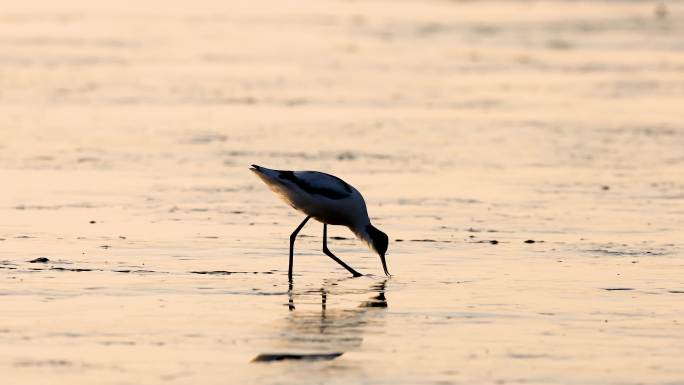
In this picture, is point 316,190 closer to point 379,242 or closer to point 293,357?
point 379,242

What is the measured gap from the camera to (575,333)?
1078cm

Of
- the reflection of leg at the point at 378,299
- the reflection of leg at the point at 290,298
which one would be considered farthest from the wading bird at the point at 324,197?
the reflection of leg at the point at 290,298

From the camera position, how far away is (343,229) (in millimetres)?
15914

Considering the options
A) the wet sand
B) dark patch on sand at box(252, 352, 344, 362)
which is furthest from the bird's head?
dark patch on sand at box(252, 352, 344, 362)

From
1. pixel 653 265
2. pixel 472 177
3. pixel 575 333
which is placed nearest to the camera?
pixel 575 333

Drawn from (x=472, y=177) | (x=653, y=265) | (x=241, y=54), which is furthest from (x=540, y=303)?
(x=241, y=54)

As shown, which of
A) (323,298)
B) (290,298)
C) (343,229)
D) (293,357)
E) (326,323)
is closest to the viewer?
(293,357)

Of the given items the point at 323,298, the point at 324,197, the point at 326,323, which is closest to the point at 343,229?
the point at 324,197

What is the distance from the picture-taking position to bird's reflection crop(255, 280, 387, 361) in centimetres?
1020

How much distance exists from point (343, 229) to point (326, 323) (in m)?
4.69

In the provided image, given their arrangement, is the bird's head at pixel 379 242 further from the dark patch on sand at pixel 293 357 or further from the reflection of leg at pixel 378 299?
the dark patch on sand at pixel 293 357

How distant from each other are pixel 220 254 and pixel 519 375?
479 centimetres

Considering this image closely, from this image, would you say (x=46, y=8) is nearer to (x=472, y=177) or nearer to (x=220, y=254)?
(x=472, y=177)

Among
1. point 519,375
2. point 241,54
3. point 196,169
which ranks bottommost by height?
point 519,375
